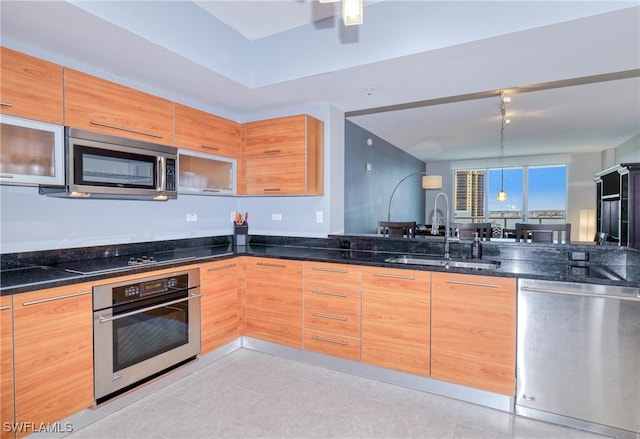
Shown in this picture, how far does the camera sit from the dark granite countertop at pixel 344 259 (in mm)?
1904

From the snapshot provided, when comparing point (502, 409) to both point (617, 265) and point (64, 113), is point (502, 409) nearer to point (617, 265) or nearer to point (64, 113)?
point (617, 265)

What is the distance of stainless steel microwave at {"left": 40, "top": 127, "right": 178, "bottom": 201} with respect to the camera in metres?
2.07

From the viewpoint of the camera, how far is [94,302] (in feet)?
6.35

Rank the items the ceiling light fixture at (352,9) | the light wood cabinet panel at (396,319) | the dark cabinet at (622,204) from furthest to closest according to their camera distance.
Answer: the dark cabinet at (622,204)
the light wood cabinet panel at (396,319)
the ceiling light fixture at (352,9)

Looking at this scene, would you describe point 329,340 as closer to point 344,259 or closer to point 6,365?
point 344,259

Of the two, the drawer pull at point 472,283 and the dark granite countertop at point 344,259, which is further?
the drawer pull at point 472,283

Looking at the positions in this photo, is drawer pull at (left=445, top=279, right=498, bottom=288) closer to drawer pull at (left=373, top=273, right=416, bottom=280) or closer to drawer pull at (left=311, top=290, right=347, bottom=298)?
drawer pull at (left=373, top=273, right=416, bottom=280)

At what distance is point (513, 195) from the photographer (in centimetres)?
834

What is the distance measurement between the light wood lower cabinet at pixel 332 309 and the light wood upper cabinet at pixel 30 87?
1.91 m

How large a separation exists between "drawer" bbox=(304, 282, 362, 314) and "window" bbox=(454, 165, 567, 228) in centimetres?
703

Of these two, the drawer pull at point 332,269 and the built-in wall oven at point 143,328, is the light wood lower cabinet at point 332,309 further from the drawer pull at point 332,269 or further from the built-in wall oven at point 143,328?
the built-in wall oven at point 143,328

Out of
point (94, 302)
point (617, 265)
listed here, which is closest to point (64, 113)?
point (94, 302)

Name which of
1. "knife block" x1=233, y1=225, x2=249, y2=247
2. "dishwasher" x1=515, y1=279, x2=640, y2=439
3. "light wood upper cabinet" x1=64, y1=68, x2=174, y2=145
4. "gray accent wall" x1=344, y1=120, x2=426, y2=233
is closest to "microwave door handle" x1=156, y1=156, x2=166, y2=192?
"light wood upper cabinet" x1=64, y1=68, x2=174, y2=145

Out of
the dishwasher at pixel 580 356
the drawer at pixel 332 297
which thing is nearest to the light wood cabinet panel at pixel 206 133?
the drawer at pixel 332 297
